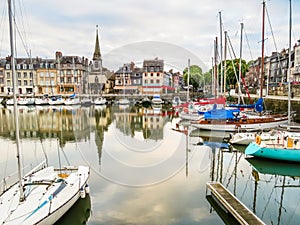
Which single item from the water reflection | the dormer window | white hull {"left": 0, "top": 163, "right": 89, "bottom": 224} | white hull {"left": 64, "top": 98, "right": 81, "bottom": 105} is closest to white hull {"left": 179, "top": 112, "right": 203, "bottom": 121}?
white hull {"left": 0, "top": 163, "right": 89, "bottom": 224}

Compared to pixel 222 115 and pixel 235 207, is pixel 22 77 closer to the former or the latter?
pixel 222 115

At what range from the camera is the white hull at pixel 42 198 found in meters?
6.57

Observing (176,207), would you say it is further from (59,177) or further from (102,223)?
(59,177)

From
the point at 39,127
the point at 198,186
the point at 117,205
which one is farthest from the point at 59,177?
the point at 39,127

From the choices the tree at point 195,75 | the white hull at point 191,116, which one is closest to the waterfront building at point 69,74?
the tree at point 195,75

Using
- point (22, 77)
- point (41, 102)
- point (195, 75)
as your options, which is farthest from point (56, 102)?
point (195, 75)

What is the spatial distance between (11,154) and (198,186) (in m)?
10.8

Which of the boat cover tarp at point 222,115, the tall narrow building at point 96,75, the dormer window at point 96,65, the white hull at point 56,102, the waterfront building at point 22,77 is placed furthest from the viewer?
the dormer window at point 96,65

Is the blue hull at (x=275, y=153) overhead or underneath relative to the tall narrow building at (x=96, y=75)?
underneath

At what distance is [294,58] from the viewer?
51969 mm

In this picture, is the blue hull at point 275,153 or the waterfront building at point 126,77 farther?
the waterfront building at point 126,77

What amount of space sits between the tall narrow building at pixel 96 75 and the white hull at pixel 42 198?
2338 inches

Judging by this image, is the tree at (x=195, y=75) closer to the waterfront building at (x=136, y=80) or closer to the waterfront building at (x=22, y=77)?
the waterfront building at (x=136, y=80)

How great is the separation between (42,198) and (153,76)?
2277 inches
